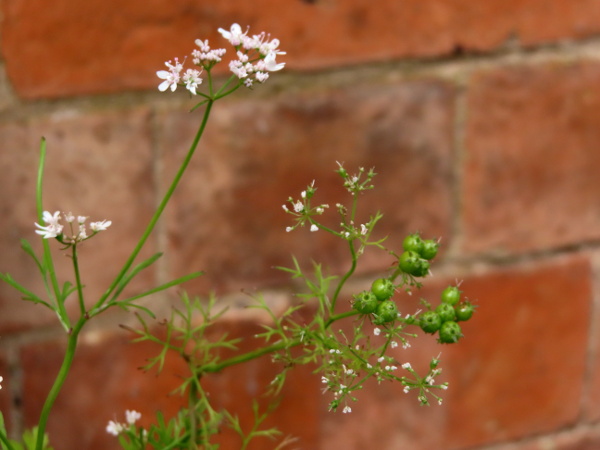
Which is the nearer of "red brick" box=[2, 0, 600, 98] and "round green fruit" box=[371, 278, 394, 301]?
"round green fruit" box=[371, 278, 394, 301]

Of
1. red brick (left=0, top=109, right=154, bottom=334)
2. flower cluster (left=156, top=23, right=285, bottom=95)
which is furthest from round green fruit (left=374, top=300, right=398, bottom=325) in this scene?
red brick (left=0, top=109, right=154, bottom=334)

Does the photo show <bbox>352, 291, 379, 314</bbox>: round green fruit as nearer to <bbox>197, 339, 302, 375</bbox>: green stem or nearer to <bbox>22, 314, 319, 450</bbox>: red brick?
<bbox>197, 339, 302, 375</bbox>: green stem

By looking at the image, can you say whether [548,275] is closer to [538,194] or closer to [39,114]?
[538,194]

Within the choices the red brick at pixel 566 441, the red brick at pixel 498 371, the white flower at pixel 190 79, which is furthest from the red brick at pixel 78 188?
the red brick at pixel 566 441

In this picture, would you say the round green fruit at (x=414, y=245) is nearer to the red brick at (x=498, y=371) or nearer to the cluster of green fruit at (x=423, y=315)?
the cluster of green fruit at (x=423, y=315)

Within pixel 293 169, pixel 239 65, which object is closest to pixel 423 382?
pixel 239 65

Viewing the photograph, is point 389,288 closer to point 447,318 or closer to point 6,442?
point 447,318
